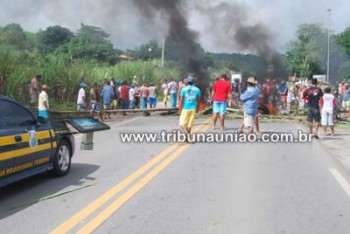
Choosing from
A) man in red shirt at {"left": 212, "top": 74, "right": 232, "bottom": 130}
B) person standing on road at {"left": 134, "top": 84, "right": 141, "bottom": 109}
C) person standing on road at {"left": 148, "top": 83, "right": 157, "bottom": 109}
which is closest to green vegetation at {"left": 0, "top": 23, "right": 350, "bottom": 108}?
person standing on road at {"left": 148, "top": 83, "right": 157, "bottom": 109}

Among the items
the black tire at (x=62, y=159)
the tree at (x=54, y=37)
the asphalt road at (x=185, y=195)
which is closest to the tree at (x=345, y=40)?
the tree at (x=54, y=37)

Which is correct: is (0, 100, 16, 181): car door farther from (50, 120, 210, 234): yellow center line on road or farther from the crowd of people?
the crowd of people

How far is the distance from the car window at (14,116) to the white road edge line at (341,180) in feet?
15.8

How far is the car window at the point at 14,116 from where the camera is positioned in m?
7.35

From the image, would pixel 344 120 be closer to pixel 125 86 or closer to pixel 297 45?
pixel 125 86

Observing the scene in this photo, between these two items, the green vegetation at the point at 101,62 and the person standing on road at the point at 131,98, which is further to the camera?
the person standing on road at the point at 131,98

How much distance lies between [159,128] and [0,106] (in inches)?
Result: 399

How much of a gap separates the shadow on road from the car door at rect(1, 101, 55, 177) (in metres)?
0.29

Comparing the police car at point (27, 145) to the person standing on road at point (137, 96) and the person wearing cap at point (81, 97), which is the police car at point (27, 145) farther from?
the person standing on road at point (137, 96)

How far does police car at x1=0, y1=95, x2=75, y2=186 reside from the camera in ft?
23.2

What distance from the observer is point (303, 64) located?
6956 centimetres

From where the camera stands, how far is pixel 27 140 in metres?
7.61

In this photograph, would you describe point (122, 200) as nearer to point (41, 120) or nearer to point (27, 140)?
point (27, 140)

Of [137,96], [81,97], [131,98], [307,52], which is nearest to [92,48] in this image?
[307,52]
